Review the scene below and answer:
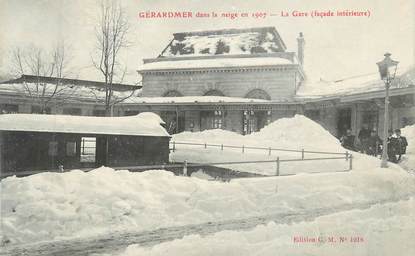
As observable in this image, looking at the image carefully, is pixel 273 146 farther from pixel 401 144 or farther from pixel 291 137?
pixel 401 144

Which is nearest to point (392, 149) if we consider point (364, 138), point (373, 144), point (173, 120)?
point (373, 144)

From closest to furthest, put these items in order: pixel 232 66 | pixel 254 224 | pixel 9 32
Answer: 1. pixel 254 224
2. pixel 9 32
3. pixel 232 66

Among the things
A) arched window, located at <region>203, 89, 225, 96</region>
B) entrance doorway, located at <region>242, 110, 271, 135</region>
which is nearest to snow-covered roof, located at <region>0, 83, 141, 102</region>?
arched window, located at <region>203, 89, 225, 96</region>

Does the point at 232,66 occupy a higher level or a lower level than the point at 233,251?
higher

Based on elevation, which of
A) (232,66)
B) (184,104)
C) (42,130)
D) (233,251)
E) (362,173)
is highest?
(232,66)

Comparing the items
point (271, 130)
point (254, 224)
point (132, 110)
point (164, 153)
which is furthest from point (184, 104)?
point (254, 224)

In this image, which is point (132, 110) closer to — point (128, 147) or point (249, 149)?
point (249, 149)

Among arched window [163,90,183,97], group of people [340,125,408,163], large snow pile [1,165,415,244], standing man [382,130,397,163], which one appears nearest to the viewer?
large snow pile [1,165,415,244]

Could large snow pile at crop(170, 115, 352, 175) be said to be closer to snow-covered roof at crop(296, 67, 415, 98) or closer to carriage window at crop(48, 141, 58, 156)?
snow-covered roof at crop(296, 67, 415, 98)
